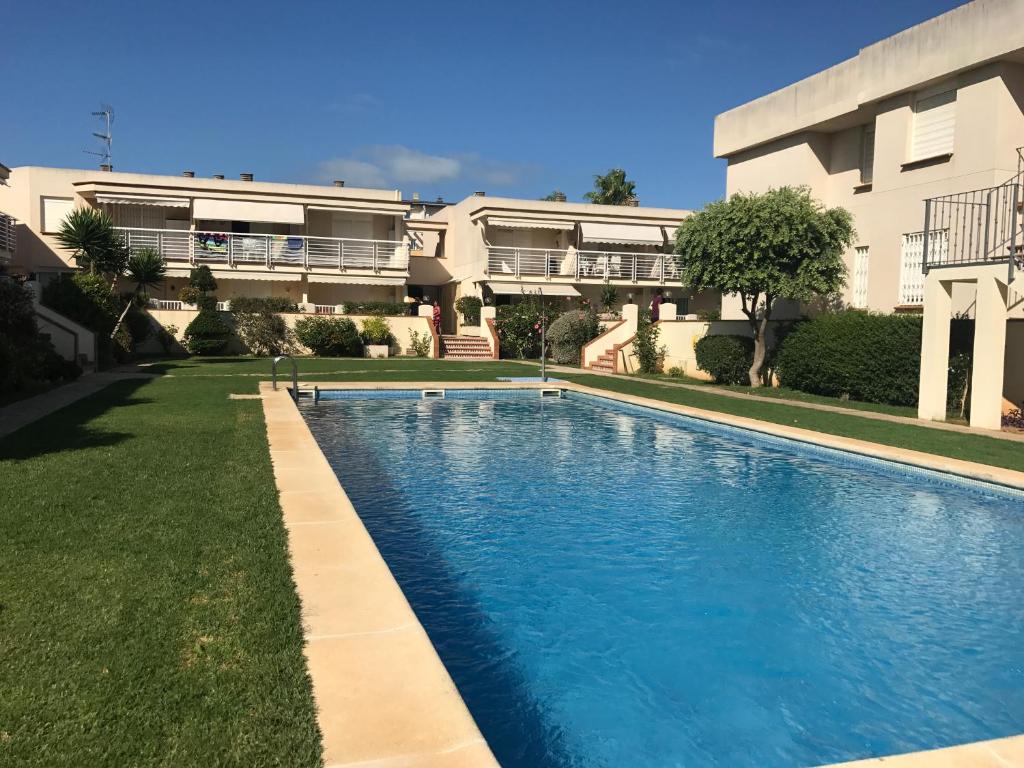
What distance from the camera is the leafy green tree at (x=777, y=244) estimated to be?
18.1 metres

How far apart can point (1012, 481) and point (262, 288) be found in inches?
1206

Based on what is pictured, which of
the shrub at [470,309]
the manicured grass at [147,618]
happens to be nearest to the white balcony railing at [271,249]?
the shrub at [470,309]

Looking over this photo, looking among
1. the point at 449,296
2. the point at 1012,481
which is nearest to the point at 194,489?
the point at 1012,481

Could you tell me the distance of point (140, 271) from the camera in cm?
2508

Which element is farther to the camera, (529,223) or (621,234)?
(621,234)

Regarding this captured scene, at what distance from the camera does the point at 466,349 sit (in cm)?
3309

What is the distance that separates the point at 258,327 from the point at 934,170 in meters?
23.5

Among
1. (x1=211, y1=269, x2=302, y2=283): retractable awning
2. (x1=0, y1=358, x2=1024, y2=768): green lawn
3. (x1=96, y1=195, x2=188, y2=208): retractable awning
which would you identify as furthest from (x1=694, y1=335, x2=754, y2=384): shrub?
(x1=96, y1=195, x2=188, y2=208): retractable awning

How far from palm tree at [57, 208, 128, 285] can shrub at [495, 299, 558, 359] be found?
14.4m

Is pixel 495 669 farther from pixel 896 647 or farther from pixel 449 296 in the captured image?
pixel 449 296

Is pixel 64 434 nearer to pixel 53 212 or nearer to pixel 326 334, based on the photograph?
pixel 326 334

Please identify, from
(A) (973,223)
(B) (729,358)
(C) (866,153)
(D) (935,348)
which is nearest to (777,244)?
(A) (973,223)

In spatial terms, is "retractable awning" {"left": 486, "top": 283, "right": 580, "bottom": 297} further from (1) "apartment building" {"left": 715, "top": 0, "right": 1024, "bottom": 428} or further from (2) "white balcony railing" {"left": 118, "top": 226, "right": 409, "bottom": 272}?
(1) "apartment building" {"left": 715, "top": 0, "right": 1024, "bottom": 428}

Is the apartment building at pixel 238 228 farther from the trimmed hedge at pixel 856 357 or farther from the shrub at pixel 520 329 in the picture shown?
the trimmed hedge at pixel 856 357
